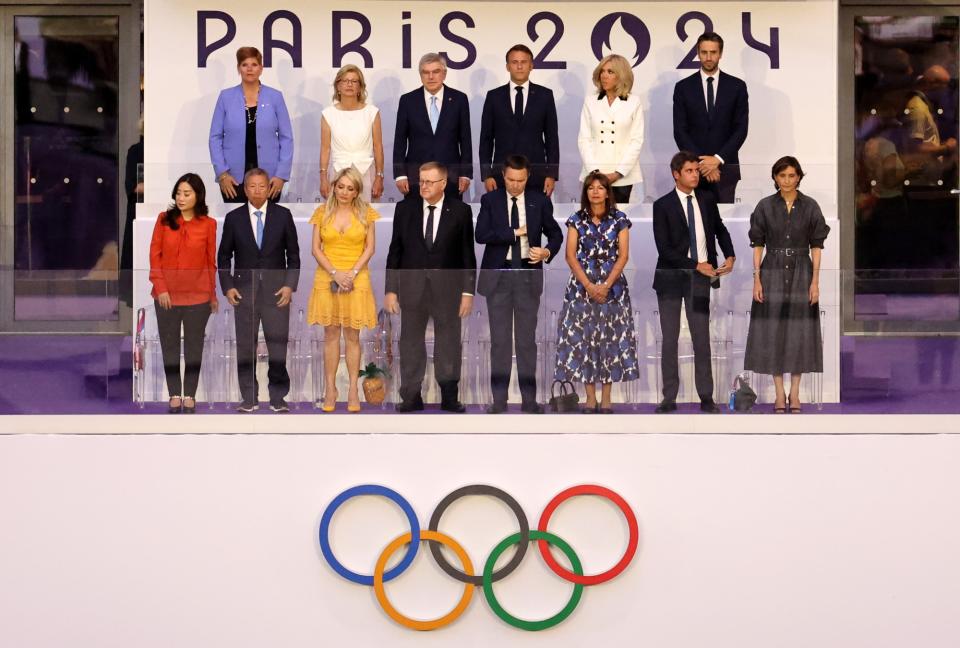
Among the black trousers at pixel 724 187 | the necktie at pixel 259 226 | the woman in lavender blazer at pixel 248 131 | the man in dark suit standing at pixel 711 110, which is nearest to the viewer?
the necktie at pixel 259 226

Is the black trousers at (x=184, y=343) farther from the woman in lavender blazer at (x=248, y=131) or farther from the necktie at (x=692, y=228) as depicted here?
the necktie at (x=692, y=228)

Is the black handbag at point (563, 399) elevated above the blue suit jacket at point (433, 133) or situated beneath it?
situated beneath

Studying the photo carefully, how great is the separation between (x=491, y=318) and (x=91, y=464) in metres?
2.50

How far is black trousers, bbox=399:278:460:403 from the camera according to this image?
8.73 m

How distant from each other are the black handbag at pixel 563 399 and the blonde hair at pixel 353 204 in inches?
59.0

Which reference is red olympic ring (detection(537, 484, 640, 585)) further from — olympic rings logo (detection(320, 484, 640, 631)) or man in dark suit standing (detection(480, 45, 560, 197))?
man in dark suit standing (detection(480, 45, 560, 197))

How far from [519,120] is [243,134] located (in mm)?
1954

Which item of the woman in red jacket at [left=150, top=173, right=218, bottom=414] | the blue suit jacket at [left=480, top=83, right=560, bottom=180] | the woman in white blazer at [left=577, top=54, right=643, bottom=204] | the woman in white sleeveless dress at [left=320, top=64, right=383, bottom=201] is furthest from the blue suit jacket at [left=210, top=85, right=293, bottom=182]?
the woman in white blazer at [left=577, top=54, right=643, bottom=204]

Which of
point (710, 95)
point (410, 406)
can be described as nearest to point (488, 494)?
point (410, 406)

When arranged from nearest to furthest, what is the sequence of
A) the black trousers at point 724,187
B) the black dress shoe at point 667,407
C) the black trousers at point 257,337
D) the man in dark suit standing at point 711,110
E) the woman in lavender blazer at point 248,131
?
the black trousers at point 257,337 < the black dress shoe at point 667,407 < the black trousers at point 724,187 < the woman in lavender blazer at point 248,131 < the man in dark suit standing at point 711,110

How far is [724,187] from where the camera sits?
1018 centimetres

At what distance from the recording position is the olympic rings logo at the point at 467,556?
874 cm

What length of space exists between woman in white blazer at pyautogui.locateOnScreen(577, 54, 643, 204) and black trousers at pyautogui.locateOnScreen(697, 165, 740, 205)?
600mm

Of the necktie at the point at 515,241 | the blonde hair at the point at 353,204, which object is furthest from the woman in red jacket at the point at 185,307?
the necktie at the point at 515,241
